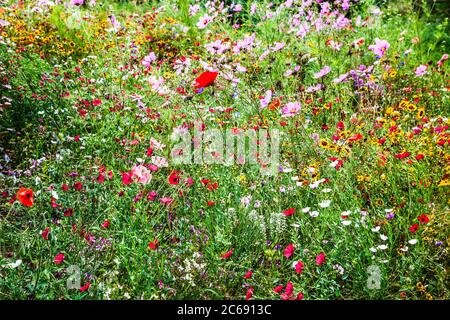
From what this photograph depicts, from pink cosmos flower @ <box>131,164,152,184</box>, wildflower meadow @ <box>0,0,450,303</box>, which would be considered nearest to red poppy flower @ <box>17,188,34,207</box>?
wildflower meadow @ <box>0,0,450,303</box>

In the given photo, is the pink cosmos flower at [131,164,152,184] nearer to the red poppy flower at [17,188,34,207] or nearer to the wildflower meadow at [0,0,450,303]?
the wildflower meadow at [0,0,450,303]

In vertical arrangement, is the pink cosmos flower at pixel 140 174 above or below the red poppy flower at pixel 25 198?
above

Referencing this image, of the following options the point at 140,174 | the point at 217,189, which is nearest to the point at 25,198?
the point at 140,174

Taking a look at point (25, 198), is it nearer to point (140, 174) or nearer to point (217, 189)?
point (140, 174)

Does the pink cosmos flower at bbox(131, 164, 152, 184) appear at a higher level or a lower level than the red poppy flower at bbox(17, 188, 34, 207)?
higher

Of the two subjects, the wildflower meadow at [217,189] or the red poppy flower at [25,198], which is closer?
the red poppy flower at [25,198]

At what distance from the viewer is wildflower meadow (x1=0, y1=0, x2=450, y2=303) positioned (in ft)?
6.64

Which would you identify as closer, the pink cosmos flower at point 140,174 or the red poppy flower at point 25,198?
the red poppy flower at point 25,198

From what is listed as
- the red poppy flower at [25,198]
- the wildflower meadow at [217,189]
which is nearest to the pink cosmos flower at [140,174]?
the wildflower meadow at [217,189]

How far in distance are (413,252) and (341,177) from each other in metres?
0.63

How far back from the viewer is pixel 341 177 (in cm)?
256

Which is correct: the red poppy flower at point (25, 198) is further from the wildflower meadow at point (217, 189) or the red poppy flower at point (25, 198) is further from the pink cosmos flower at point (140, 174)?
the pink cosmos flower at point (140, 174)

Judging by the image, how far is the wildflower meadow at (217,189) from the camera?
79.7 inches

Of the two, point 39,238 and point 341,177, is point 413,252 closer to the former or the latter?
point 341,177
